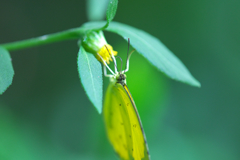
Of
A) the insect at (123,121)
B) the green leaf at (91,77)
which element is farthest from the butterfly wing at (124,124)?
the green leaf at (91,77)

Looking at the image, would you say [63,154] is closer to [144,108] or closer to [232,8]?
[144,108]

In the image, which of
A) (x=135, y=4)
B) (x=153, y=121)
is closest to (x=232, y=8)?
(x=135, y=4)

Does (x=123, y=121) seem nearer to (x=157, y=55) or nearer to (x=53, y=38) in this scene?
(x=157, y=55)

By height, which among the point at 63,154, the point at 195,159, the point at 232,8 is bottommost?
the point at 195,159

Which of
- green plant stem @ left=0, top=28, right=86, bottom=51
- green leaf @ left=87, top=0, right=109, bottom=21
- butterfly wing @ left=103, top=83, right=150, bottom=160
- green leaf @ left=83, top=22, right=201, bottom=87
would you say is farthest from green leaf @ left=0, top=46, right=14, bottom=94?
green leaf @ left=87, top=0, right=109, bottom=21

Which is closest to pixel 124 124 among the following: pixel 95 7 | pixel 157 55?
pixel 157 55
